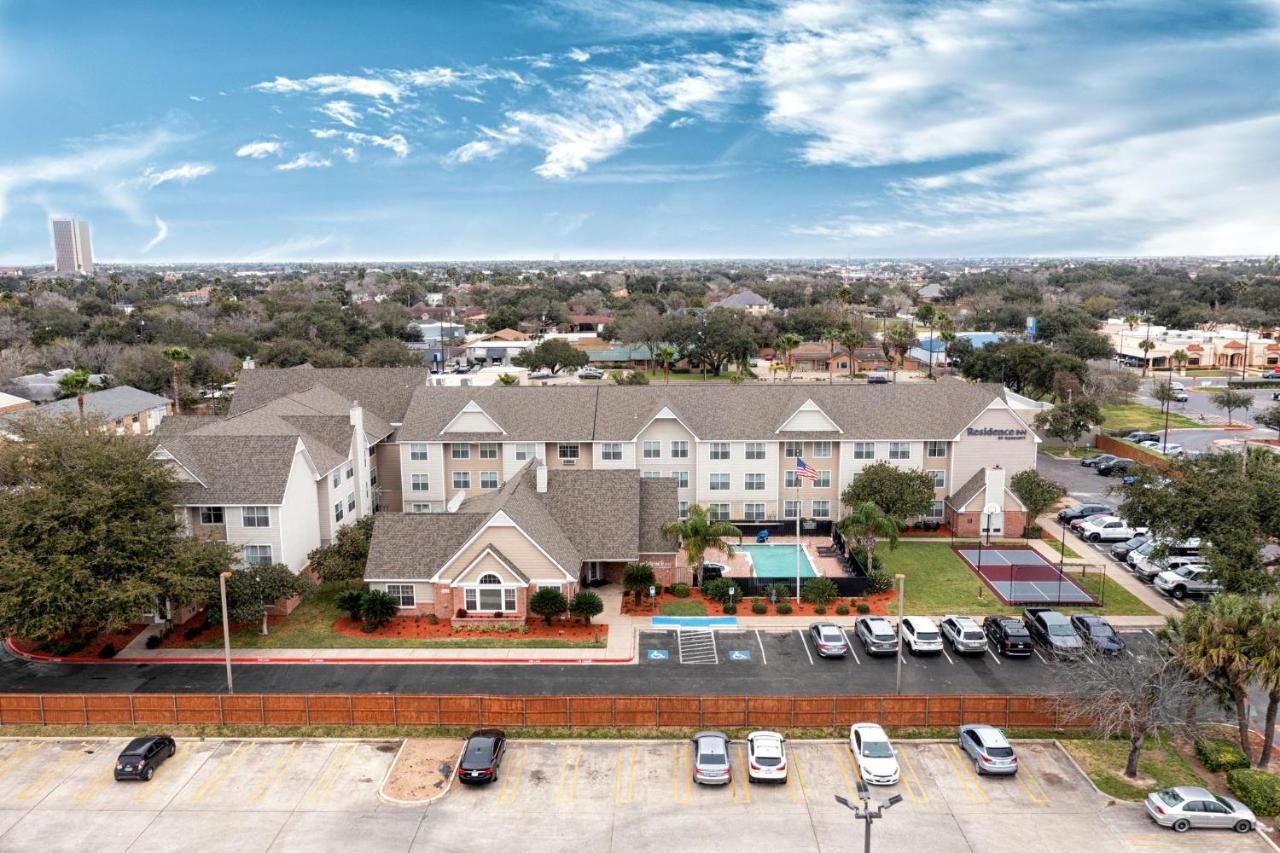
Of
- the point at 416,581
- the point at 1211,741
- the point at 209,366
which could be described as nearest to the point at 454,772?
the point at 416,581

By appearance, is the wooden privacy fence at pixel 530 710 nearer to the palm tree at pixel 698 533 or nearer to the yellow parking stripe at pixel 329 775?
the yellow parking stripe at pixel 329 775

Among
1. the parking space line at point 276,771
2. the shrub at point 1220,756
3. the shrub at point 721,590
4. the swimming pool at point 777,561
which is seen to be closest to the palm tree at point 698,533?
the shrub at point 721,590

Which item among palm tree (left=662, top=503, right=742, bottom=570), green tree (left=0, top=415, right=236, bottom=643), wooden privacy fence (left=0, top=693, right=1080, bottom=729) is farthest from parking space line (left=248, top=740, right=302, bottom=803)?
palm tree (left=662, top=503, right=742, bottom=570)

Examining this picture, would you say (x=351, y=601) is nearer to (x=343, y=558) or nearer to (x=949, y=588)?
(x=343, y=558)

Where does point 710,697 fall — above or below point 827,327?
below

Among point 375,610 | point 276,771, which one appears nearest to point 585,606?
point 375,610

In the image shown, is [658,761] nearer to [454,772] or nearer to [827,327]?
[454,772]
